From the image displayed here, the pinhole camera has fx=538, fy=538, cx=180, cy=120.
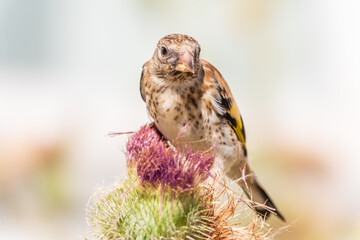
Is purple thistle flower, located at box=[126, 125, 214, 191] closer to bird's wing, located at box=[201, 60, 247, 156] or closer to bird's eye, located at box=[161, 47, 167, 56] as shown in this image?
bird's eye, located at box=[161, 47, 167, 56]

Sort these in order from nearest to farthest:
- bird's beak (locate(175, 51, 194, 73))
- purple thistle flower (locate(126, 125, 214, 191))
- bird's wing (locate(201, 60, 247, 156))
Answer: purple thistle flower (locate(126, 125, 214, 191)), bird's beak (locate(175, 51, 194, 73)), bird's wing (locate(201, 60, 247, 156))

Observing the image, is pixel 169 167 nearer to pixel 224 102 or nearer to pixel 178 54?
pixel 178 54

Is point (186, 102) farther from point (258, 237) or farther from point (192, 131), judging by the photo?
point (258, 237)

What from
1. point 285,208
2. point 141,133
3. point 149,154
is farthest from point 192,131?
point 285,208

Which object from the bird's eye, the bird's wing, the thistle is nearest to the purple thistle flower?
the thistle

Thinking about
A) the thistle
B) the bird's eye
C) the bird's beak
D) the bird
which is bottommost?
the thistle
